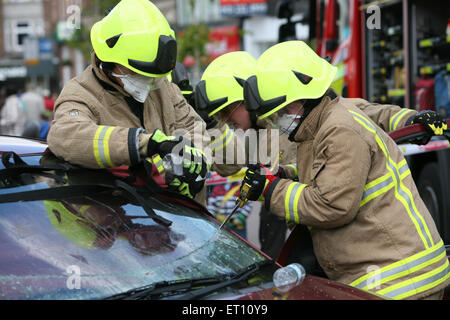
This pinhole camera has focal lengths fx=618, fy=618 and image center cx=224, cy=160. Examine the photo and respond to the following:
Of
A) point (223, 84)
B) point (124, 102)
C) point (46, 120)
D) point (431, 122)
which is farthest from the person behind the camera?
point (46, 120)

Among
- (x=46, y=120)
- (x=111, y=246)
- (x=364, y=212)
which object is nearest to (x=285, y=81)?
(x=364, y=212)

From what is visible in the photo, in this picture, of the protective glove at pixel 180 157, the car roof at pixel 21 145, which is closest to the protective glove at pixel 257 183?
the protective glove at pixel 180 157

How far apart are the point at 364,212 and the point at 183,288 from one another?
822 mm

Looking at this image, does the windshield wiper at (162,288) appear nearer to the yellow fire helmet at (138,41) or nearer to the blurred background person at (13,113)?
the yellow fire helmet at (138,41)

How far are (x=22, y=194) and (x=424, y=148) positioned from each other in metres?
4.08

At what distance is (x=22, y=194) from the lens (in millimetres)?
2154

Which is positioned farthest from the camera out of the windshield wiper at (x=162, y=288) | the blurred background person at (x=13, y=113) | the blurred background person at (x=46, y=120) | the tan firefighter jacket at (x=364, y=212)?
the blurred background person at (x=13, y=113)

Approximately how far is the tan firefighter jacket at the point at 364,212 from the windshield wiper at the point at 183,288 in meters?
0.47

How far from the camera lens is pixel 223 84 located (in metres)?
3.59

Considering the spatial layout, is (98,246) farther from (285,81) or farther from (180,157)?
(285,81)

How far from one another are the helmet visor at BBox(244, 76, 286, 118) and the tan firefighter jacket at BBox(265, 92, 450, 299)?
0.20m

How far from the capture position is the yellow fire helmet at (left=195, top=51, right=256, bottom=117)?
3.57 m

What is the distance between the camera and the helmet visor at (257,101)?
8.10ft

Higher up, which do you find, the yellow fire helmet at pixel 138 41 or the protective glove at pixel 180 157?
the yellow fire helmet at pixel 138 41
